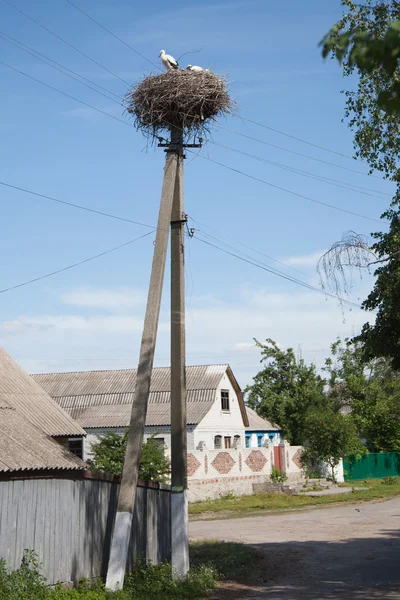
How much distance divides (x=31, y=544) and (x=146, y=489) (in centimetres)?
419

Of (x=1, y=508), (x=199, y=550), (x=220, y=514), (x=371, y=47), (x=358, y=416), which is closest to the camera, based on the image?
(x=371, y=47)

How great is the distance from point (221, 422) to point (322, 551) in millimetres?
23537

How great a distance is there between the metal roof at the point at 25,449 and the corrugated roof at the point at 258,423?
31.6 m

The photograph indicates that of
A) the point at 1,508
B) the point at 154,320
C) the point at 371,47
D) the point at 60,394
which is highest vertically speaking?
the point at 60,394

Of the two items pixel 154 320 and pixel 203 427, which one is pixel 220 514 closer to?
pixel 203 427

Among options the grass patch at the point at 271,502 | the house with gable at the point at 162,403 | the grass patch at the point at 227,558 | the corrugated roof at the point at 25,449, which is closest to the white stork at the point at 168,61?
the corrugated roof at the point at 25,449

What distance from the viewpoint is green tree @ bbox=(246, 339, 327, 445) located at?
166 ft

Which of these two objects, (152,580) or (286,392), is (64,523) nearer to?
(152,580)

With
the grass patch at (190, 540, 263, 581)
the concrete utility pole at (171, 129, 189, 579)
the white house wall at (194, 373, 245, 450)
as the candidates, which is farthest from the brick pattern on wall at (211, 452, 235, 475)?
the concrete utility pole at (171, 129, 189, 579)

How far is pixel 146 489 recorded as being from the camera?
1552 cm

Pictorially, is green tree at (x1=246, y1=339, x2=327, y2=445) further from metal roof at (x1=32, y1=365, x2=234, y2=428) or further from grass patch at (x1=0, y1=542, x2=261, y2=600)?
grass patch at (x1=0, y1=542, x2=261, y2=600)

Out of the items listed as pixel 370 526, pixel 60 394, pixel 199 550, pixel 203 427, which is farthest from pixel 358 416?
pixel 199 550

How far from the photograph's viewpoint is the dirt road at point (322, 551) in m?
13.2

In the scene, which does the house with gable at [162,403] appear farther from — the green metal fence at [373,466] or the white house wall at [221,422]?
the green metal fence at [373,466]
